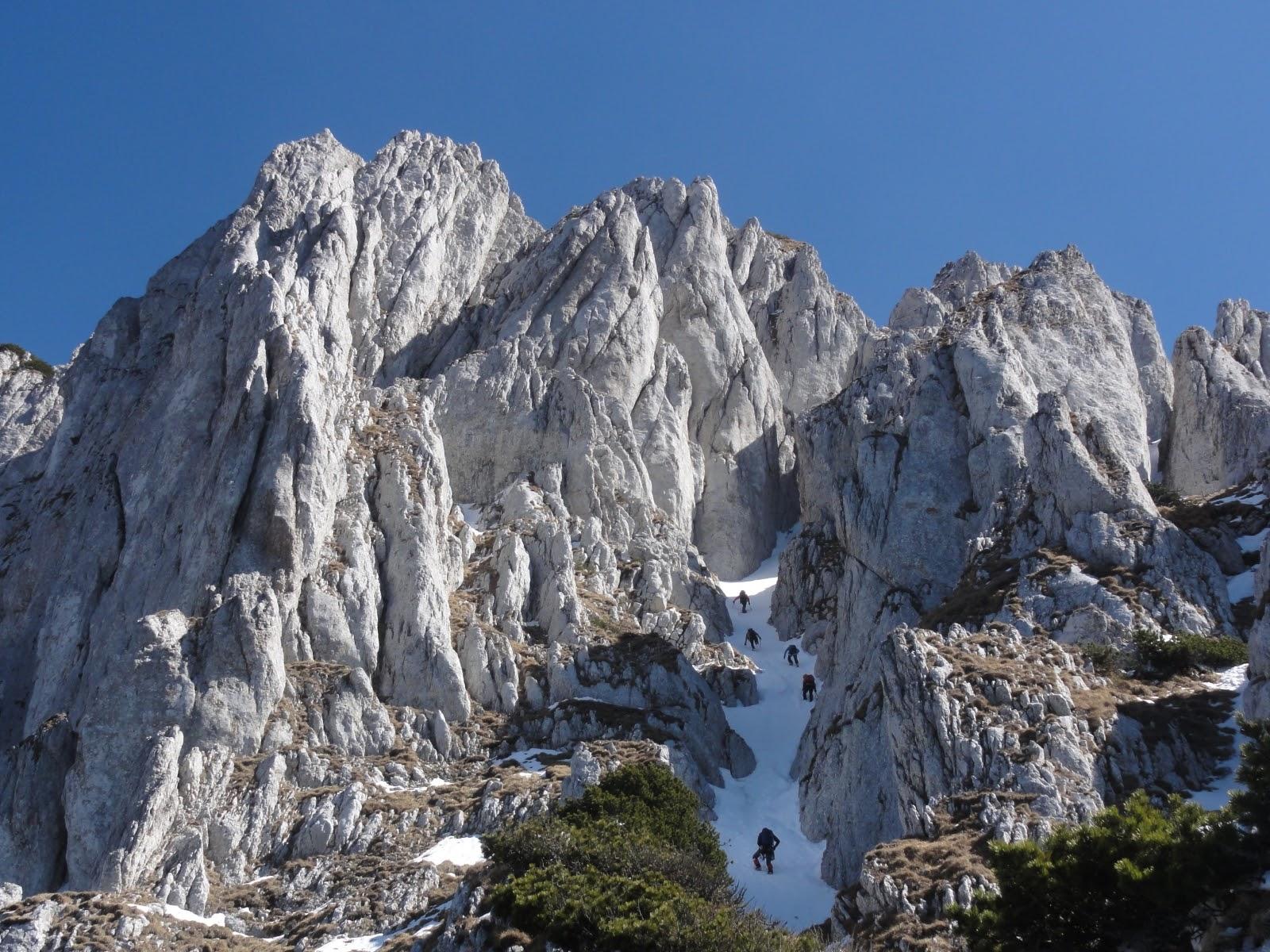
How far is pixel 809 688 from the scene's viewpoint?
6353cm

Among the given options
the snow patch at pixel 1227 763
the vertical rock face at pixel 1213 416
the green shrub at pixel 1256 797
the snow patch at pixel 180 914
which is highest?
the vertical rock face at pixel 1213 416

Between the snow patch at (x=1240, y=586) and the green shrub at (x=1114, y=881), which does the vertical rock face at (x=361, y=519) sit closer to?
the snow patch at (x=1240, y=586)

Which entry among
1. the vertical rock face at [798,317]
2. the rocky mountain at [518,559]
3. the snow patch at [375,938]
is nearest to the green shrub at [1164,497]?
the rocky mountain at [518,559]

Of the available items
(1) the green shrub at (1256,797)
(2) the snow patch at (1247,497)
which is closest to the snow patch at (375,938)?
(1) the green shrub at (1256,797)

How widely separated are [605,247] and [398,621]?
47234mm

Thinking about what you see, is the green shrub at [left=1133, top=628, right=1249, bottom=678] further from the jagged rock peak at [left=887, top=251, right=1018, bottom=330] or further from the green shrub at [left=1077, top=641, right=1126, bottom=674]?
the jagged rock peak at [left=887, top=251, right=1018, bottom=330]

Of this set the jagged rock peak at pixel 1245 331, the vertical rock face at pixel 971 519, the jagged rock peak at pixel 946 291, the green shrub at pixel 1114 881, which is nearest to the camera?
the green shrub at pixel 1114 881

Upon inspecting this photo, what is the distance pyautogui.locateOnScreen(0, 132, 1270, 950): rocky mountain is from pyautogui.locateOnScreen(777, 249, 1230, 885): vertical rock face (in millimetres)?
257

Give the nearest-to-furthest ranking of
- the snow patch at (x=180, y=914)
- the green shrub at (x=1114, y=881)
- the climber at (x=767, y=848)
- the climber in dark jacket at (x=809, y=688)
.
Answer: the green shrub at (x=1114, y=881) → the snow patch at (x=180, y=914) → the climber at (x=767, y=848) → the climber in dark jacket at (x=809, y=688)

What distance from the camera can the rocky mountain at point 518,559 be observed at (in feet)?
128

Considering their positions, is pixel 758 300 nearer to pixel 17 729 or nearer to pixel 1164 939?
pixel 17 729

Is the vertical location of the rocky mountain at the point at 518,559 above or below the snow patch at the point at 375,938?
above

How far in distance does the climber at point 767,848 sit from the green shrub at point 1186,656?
15.5 meters

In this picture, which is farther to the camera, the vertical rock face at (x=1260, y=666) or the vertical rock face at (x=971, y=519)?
the vertical rock face at (x=971, y=519)
